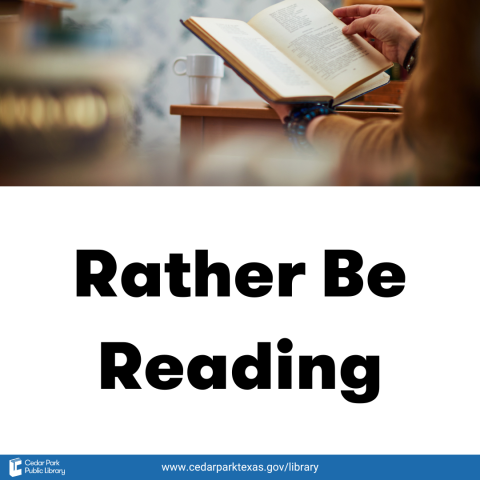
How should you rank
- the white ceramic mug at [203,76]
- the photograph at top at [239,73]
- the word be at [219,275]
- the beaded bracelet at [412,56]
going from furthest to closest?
the white ceramic mug at [203,76]
the beaded bracelet at [412,56]
the word be at [219,275]
the photograph at top at [239,73]

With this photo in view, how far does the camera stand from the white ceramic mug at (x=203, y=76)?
0.76 metres

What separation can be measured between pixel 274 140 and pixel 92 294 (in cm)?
29

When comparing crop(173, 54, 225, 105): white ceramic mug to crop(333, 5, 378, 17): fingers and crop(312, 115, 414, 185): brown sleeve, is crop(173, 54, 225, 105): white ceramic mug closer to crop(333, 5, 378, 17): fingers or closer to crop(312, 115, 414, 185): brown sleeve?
crop(333, 5, 378, 17): fingers

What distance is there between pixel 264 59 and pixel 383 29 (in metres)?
0.21

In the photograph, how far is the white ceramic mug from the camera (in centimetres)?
76

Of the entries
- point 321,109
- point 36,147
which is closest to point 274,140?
point 321,109

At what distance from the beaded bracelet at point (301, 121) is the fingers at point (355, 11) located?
206 millimetres

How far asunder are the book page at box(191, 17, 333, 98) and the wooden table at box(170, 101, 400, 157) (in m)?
0.10

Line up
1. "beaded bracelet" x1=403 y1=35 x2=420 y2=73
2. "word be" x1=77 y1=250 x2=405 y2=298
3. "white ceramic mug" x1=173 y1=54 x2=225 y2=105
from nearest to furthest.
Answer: "word be" x1=77 y1=250 x2=405 y2=298 → "beaded bracelet" x1=403 y1=35 x2=420 y2=73 → "white ceramic mug" x1=173 y1=54 x2=225 y2=105
